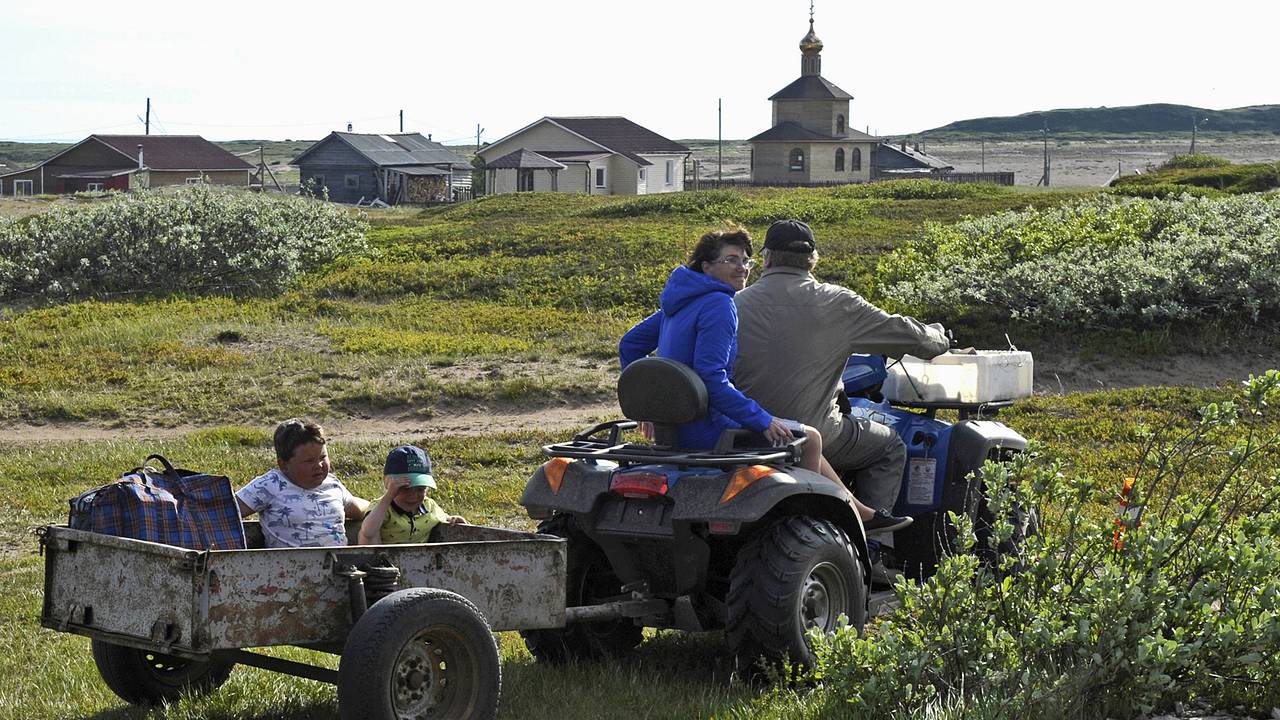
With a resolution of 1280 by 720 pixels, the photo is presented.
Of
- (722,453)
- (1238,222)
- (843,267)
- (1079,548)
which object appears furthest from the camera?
(843,267)

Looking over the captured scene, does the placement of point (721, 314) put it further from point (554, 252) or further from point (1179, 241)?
point (554, 252)

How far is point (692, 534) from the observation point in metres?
6.03

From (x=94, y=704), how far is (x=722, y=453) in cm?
267

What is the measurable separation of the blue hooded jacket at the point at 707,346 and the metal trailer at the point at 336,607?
90 cm

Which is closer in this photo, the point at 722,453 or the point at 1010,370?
the point at 722,453

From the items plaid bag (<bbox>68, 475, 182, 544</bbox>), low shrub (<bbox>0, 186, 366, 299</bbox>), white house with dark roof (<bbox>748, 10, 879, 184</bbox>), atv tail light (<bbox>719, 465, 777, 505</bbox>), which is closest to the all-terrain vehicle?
atv tail light (<bbox>719, 465, 777, 505</bbox>)

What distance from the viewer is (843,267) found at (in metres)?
22.2

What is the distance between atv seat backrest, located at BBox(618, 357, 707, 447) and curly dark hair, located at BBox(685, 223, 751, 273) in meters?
0.50

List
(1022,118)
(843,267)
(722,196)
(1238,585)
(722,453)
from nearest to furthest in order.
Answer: (1238,585) → (722,453) → (843,267) → (722,196) → (1022,118)

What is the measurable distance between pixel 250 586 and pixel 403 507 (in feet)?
4.63

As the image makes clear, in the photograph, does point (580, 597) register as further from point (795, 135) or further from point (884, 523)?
point (795, 135)

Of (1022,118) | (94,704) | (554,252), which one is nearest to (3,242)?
(554,252)

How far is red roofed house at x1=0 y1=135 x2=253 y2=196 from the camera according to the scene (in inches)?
3098

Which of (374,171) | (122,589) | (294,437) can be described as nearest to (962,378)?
(294,437)
